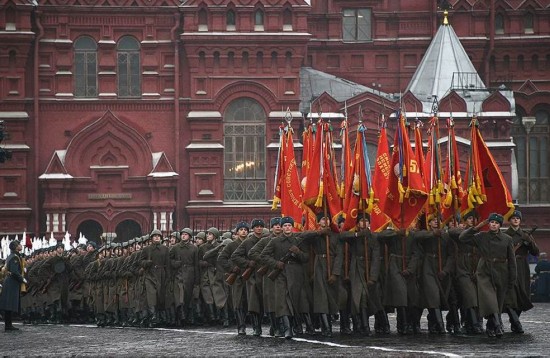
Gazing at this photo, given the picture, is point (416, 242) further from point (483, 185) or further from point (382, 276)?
point (483, 185)

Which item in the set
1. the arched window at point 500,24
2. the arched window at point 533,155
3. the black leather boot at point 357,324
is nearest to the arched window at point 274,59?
the arched window at point 500,24

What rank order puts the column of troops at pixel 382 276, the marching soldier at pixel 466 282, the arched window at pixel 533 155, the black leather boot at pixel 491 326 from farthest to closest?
the arched window at pixel 533 155 → the marching soldier at pixel 466 282 → the column of troops at pixel 382 276 → the black leather boot at pixel 491 326

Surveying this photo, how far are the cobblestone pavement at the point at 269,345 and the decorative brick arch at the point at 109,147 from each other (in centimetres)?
2318

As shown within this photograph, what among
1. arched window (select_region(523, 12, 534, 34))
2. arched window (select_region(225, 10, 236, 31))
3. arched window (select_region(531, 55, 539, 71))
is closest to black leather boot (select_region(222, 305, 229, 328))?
arched window (select_region(225, 10, 236, 31))

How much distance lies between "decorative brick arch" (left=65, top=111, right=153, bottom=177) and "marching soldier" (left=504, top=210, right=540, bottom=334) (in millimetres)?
26608

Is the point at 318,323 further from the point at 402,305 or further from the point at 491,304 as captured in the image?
the point at 491,304

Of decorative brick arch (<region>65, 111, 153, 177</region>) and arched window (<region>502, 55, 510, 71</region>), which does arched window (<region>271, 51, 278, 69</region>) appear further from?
arched window (<region>502, 55, 510, 71</region>)

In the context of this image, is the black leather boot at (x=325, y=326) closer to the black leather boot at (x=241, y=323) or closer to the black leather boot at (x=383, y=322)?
the black leather boot at (x=383, y=322)

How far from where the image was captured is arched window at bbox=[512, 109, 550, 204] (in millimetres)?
48844

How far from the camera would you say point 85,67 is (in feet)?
154

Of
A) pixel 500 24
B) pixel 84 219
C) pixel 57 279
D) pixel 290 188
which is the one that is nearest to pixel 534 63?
pixel 500 24

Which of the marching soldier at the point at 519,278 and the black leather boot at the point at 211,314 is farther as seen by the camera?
the black leather boot at the point at 211,314

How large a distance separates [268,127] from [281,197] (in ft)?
64.3

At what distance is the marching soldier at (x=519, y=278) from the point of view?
19.7 metres
